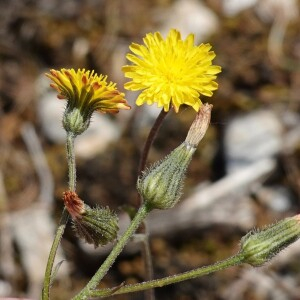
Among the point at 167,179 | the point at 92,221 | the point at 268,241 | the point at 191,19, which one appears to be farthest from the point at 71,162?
the point at 191,19

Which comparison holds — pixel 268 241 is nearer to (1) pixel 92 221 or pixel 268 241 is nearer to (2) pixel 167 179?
(2) pixel 167 179

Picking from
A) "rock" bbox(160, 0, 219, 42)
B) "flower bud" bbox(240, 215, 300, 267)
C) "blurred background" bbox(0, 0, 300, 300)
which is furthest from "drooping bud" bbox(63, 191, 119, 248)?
"rock" bbox(160, 0, 219, 42)

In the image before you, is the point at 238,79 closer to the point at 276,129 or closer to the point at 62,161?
the point at 276,129

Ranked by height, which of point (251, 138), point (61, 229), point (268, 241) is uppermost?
point (251, 138)

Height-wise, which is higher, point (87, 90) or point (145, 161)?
point (87, 90)

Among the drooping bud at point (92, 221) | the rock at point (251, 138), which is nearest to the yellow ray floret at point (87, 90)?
the drooping bud at point (92, 221)

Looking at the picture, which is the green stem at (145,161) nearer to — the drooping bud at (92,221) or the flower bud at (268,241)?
the drooping bud at (92,221)

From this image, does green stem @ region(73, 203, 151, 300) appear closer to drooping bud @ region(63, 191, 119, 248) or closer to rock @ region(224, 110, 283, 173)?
drooping bud @ region(63, 191, 119, 248)
